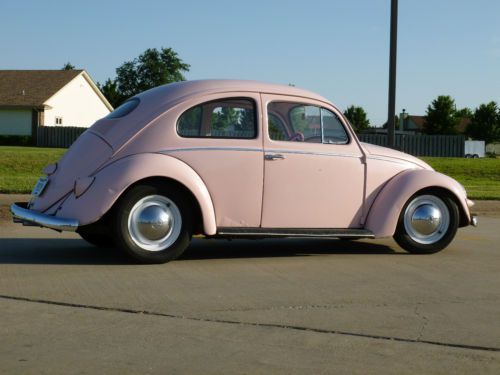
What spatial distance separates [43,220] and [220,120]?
1.98m

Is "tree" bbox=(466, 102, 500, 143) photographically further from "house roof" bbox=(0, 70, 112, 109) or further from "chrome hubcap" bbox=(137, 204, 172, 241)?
"chrome hubcap" bbox=(137, 204, 172, 241)

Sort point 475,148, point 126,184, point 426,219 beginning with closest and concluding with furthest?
point 126,184 < point 426,219 < point 475,148

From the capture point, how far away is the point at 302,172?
8.32 meters

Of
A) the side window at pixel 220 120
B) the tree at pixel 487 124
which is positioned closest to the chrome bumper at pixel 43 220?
the side window at pixel 220 120

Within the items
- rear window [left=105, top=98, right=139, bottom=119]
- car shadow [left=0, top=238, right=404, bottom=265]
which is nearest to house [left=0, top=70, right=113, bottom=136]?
car shadow [left=0, top=238, right=404, bottom=265]

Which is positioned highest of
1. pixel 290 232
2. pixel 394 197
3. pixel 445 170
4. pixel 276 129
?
pixel 276 129

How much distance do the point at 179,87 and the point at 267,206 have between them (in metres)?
1.52

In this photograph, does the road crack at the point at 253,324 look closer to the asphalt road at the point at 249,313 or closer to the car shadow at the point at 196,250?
the asphalt road at the point at 249,313

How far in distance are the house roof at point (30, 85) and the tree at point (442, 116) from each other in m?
35.0

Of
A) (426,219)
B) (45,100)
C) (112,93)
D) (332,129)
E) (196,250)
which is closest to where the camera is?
(332,129)

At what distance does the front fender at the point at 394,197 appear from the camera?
28.1 feet

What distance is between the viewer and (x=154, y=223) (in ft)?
25.2

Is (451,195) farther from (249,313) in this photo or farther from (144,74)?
(144,74)

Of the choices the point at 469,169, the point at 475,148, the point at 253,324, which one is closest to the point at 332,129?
the point at 253,324
